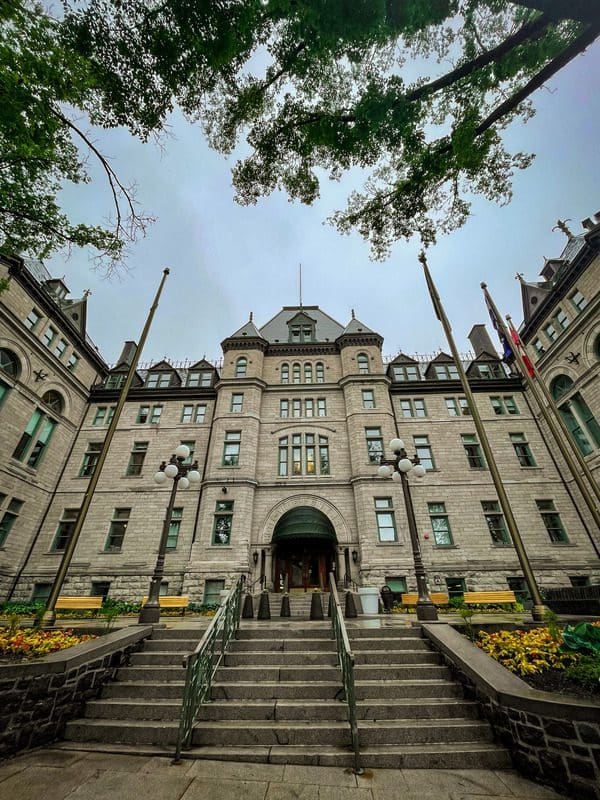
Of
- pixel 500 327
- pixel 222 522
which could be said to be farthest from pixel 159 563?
pixel 500 327

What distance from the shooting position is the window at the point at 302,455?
781 inches

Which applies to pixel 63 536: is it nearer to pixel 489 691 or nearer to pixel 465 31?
pixel 489 691

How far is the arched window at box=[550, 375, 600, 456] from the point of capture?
1822cm

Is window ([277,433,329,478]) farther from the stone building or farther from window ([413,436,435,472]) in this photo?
window ([413,436,435,472])

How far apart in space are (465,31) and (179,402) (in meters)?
21.9

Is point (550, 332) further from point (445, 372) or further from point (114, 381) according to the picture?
point (114, 381)

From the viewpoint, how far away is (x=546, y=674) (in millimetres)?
5105

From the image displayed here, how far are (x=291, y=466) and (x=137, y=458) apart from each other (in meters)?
10.3

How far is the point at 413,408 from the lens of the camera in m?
22.5

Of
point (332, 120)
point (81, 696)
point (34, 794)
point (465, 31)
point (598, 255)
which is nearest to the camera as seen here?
point (34, 794)

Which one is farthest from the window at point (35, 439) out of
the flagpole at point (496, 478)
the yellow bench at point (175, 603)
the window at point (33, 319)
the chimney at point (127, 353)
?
the flagpole at point (496, 478)

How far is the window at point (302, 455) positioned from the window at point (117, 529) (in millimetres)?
9420

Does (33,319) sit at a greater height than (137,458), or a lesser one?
greater

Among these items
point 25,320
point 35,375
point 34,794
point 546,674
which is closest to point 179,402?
point 35,375
